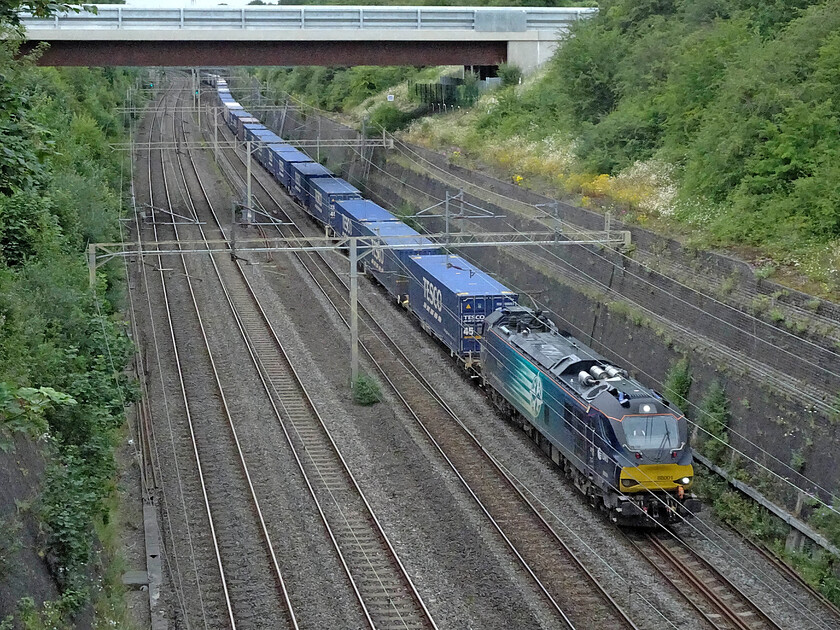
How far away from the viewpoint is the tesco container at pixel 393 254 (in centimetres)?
3647

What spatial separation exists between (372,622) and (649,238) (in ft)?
55.2

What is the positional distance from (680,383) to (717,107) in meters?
10.9

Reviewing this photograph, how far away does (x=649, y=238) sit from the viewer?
29469 mm

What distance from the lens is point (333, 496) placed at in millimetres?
21922

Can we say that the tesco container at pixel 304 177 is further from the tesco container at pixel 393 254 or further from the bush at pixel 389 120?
the tesco container at pixel 393 254

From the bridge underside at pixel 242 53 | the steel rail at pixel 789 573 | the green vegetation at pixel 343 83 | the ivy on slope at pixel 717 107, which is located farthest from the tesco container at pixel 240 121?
the steel rail at pixel 789 573

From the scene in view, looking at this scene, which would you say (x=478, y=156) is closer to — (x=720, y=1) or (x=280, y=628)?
(x=720, y=1)

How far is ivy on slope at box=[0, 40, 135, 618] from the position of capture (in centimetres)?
1169

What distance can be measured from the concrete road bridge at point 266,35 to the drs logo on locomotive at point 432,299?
701 inches

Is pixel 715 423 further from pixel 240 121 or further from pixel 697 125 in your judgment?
pixel 240 121

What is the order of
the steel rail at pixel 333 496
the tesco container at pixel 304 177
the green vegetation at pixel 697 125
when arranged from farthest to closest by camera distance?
the tesco container at pixel 304 177 < the green vegetation at pixel 697 125 < the steel rail at pixel 333 496

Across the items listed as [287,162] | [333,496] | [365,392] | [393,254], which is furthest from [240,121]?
[333,496]

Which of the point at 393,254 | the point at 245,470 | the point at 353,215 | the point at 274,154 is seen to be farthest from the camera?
the point at 274,154

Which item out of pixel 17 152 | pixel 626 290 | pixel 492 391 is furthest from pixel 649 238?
pixel 17 152
